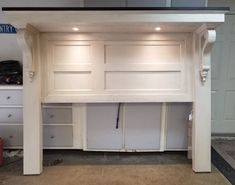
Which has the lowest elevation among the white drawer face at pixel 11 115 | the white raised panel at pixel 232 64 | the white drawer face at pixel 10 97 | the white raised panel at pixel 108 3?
the white drawer face at pixel 11 115

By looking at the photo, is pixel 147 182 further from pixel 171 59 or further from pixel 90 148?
pixel 171 59

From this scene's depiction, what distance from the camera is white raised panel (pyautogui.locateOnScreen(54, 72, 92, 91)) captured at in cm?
303

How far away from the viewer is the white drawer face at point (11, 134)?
3.53 metres

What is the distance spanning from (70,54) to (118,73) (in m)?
0.62

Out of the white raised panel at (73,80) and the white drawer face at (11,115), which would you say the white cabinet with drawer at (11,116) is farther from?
the white raised panel at (73,80)

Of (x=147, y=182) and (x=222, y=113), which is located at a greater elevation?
(x=222, y=113)

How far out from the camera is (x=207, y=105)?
2.96m

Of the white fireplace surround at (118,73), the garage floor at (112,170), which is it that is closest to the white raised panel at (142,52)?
the white fireplace surround at (118,73)

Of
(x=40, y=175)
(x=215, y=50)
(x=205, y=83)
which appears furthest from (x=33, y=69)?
(x=215, y=50)

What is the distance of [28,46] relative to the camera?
271 centimetres

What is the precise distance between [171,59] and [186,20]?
0.59m

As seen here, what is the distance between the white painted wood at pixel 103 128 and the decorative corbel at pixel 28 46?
90 cm

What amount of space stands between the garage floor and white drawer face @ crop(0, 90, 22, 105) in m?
0.80

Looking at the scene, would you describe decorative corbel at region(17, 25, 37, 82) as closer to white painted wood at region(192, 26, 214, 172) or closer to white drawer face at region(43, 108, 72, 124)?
white drawer face at region(43, 108, 72, 124)
